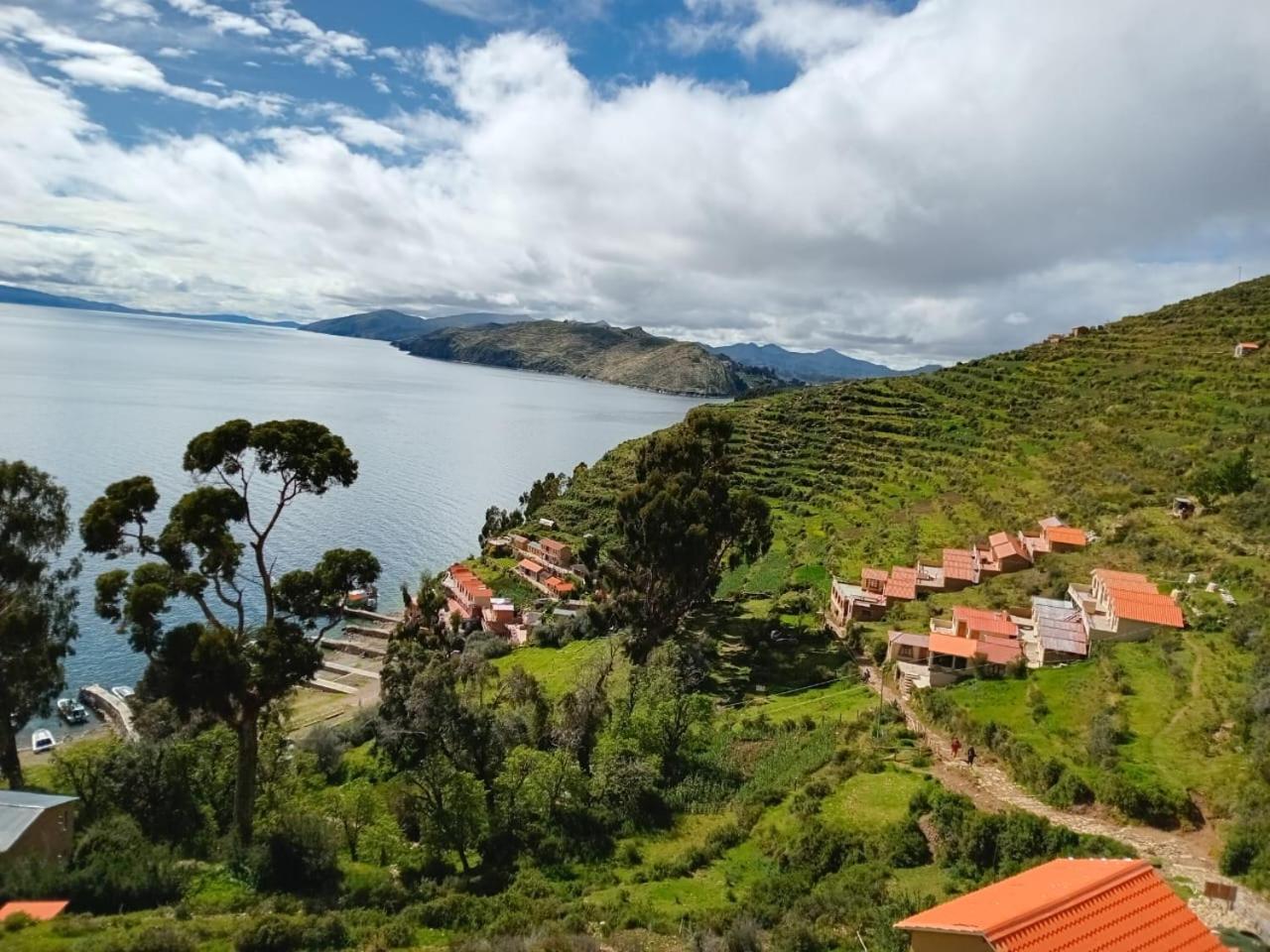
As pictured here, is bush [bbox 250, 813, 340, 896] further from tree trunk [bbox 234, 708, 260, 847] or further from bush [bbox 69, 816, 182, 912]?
bush [bbox 69, 816, 182, 912]

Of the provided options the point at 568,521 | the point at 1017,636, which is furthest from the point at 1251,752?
the point at 568,521

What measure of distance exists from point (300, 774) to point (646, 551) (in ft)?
59.3

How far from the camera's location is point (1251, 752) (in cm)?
2084

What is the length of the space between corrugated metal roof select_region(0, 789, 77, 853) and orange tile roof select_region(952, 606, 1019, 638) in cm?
3255

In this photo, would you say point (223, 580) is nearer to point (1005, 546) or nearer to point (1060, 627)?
point (1060, 627)

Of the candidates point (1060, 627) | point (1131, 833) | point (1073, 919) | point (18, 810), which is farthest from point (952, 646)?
point (18, 810)

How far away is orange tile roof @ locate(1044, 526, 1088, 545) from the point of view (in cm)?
4656

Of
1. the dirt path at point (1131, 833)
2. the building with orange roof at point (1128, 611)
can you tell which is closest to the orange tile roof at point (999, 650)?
the building with orange roof at point (1128, 611)

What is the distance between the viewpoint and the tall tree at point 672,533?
38844 millimetres

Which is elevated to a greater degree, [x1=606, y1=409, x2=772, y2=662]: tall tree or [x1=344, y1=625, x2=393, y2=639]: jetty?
[x1=606, y1=409, x2=772, y2=662]: tall tree

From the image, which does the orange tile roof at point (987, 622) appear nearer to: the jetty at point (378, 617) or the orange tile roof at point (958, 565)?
the orange tile roof at point (958, 565)

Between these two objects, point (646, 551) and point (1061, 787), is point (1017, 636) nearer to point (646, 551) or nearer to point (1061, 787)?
point (1061, 787)

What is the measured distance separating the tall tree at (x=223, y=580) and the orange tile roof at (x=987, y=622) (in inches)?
1000

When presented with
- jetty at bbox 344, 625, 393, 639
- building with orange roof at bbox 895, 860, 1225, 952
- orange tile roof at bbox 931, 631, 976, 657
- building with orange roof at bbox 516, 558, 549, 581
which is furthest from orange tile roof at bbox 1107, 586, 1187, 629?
jetty at bbox 344, 625, 393, 639
